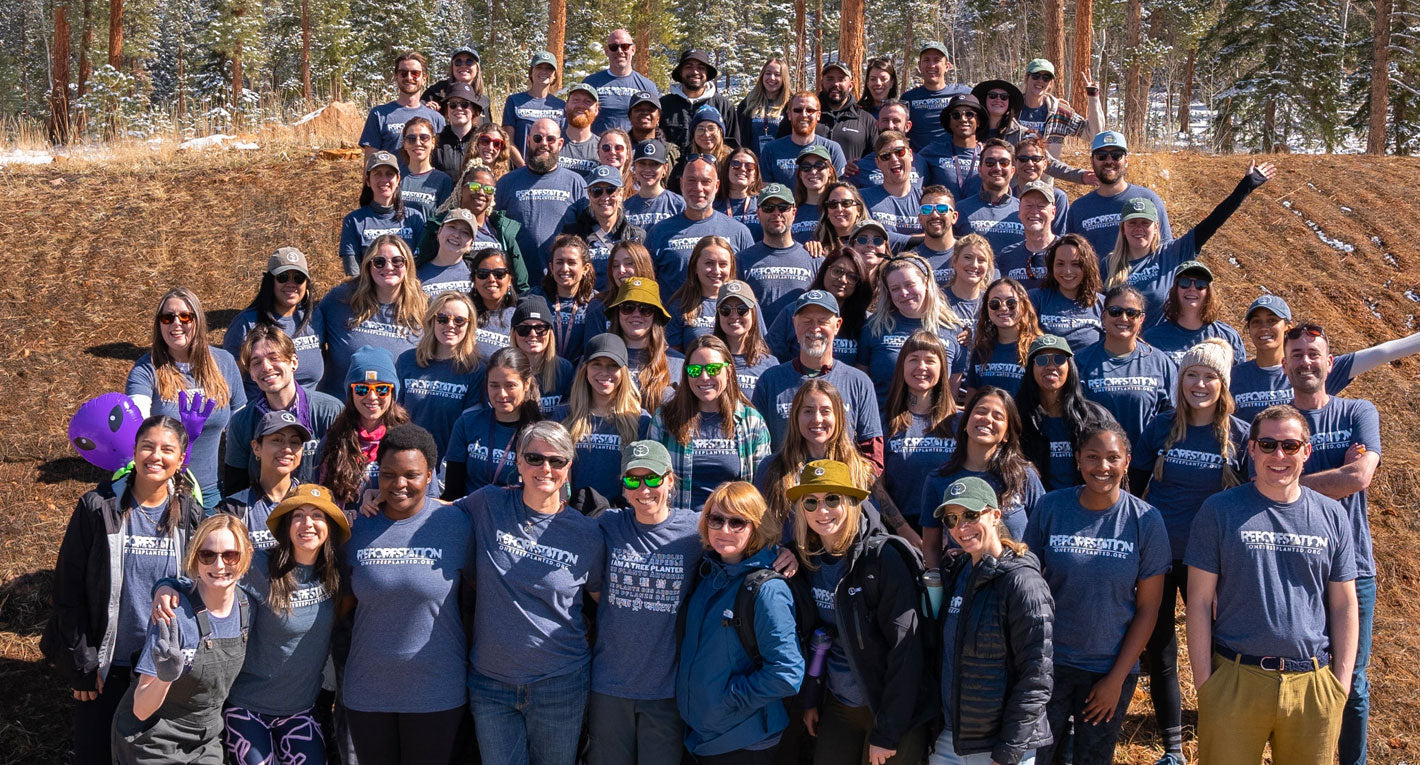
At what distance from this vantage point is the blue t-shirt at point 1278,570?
4715 millimetres

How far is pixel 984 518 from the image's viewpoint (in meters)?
4.55

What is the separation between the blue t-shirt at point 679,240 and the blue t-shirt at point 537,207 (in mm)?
901

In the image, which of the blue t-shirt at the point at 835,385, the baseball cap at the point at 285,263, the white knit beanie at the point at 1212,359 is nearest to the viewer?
the white knit beanie at the point at 1212,359

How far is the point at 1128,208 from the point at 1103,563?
11.2 feet

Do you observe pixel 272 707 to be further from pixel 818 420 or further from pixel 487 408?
pixel 818 420

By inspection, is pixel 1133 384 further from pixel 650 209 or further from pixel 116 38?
pixel 116 38

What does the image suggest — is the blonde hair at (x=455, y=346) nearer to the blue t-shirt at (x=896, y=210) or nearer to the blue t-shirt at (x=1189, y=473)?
the blue t-shirt at (x=896, y=210)

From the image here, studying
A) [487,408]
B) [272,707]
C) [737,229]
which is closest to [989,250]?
[737,229]

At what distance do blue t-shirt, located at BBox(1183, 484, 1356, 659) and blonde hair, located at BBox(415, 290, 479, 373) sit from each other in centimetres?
409

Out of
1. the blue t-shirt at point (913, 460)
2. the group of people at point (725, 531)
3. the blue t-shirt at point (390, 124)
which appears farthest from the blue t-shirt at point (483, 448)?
the blue t-shirt at point (390, 124)

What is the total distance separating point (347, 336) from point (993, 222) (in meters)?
4.89

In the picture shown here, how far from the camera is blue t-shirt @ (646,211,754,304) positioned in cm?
787

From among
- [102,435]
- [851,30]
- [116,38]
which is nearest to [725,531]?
[102,435]

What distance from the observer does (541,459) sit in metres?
4.86
